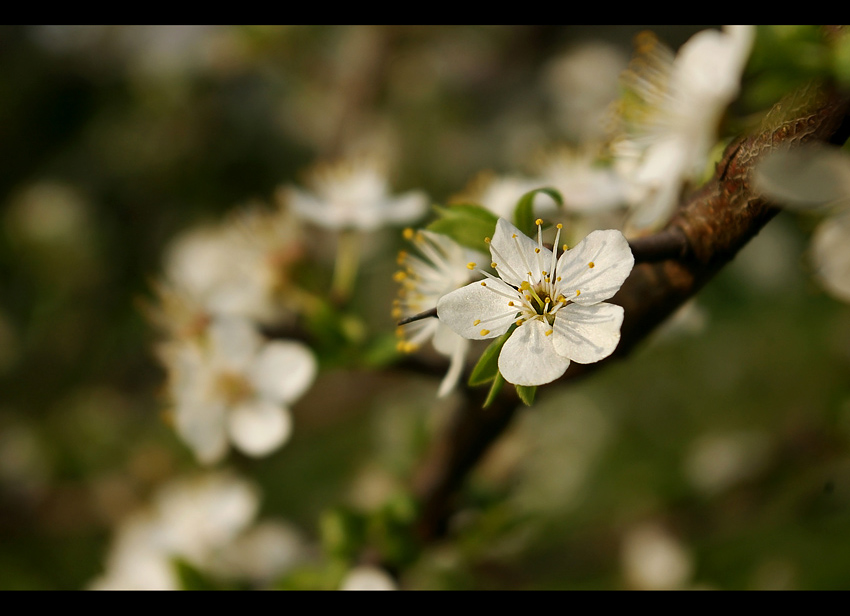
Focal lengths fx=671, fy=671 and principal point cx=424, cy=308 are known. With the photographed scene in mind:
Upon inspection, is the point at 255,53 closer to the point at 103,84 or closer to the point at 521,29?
the point at 103,84

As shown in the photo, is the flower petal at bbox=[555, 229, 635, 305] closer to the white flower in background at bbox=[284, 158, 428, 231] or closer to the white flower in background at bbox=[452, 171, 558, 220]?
the white flower in background at bbox=[452, 171, 558, 220]

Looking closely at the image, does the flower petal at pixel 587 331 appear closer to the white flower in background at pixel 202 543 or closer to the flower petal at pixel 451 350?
the flower petal at pixel 451 350

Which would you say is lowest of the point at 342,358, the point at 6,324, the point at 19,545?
the point at 342,358

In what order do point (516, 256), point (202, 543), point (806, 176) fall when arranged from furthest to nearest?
point (202, 543) < point (516, 256) < point (806, 176)

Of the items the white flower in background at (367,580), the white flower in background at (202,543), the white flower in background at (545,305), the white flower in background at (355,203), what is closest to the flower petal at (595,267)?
the white flower in background at (545,305)

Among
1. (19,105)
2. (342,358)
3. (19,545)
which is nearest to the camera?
(342,358)

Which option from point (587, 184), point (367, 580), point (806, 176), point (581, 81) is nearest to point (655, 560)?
point (367, 580)

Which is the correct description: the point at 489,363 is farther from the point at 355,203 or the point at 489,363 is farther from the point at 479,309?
the point at 355,203

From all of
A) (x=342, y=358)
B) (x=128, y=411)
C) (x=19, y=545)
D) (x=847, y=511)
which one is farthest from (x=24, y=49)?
(x=847, y=511)
